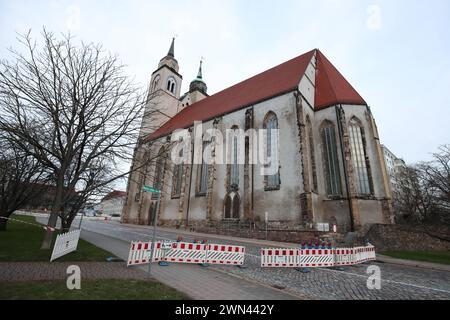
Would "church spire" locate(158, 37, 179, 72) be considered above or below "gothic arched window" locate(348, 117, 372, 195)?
above

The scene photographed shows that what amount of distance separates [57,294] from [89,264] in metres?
3.24

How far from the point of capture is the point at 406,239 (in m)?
14.7

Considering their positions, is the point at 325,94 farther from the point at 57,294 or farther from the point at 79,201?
the point at 57,294

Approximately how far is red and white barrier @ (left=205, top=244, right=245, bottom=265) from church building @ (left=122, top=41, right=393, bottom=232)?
24.8 ft

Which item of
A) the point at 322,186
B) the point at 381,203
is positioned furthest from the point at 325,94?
the point at 381,203

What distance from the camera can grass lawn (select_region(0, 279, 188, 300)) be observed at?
3.73 metres

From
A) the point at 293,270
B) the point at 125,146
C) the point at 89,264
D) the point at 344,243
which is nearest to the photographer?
the point at 89,264

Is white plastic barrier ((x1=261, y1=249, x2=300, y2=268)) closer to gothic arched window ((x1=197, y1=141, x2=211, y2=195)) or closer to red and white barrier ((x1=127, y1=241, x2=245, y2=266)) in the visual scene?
red and white barrier ((x1=127, y1=241, x2=245, y2=266))

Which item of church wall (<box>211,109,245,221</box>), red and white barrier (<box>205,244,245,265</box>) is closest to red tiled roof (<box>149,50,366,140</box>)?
church wall (<box>211,109,245,221</box>)

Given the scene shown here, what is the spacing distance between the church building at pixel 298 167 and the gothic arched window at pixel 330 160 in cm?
8

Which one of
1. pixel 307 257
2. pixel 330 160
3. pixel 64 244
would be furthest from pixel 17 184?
pixel 330 160

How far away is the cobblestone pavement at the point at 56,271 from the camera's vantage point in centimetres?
495

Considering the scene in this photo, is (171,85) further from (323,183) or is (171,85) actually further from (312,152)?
(323,183)

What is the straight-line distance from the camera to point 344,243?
49.0 ft
